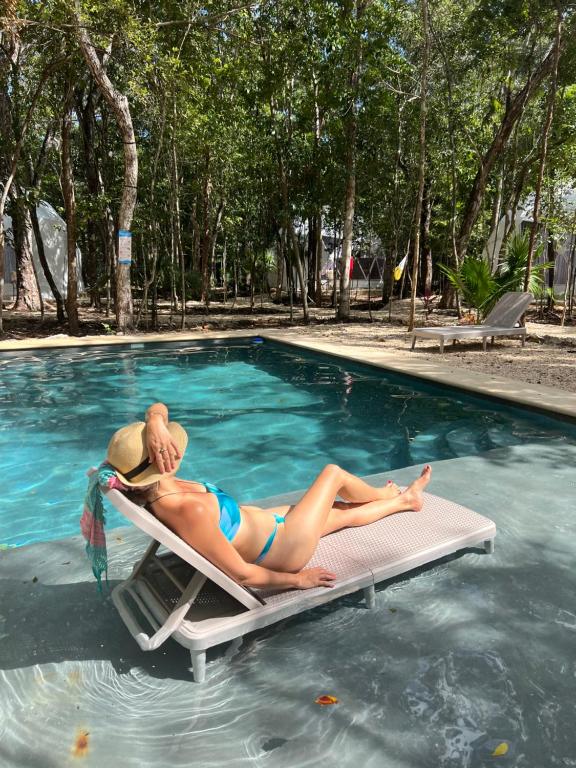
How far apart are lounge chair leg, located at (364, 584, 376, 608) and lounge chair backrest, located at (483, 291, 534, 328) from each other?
8.78 metres

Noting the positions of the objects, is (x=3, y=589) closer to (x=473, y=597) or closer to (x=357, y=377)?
(x=473, y=597)

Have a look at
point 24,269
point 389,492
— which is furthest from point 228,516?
point 24,269

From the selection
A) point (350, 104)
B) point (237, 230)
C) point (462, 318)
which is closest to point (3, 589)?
point (462, 318)

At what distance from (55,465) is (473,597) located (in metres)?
4.18

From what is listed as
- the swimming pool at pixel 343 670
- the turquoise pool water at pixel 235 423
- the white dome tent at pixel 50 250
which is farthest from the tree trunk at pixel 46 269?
the swimming pool at pixel 343 670

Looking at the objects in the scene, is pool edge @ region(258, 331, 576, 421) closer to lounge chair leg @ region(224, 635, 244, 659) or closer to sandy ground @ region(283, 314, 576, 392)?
sandy ground @ region(283, 314, 576, 392)

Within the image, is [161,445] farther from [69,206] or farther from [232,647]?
[69,206]

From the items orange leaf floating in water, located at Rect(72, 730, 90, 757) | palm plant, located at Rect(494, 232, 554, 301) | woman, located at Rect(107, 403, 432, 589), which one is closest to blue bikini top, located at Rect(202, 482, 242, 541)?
woman, located at Rect(107, 403, 432, 589)

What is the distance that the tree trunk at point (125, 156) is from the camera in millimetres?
10430

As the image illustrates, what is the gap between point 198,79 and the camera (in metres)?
11.8

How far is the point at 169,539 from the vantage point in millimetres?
1970

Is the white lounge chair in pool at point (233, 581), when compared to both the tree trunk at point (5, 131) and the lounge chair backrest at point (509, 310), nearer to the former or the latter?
the lounge chair backrest at point (509, 310)

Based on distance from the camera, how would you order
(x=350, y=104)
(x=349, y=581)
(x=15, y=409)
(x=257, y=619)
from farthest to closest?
(x=350, y=104) → (x=15, y=409) → (x=349, y=581) → (x=257, y=619)

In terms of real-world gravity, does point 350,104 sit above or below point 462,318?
above
